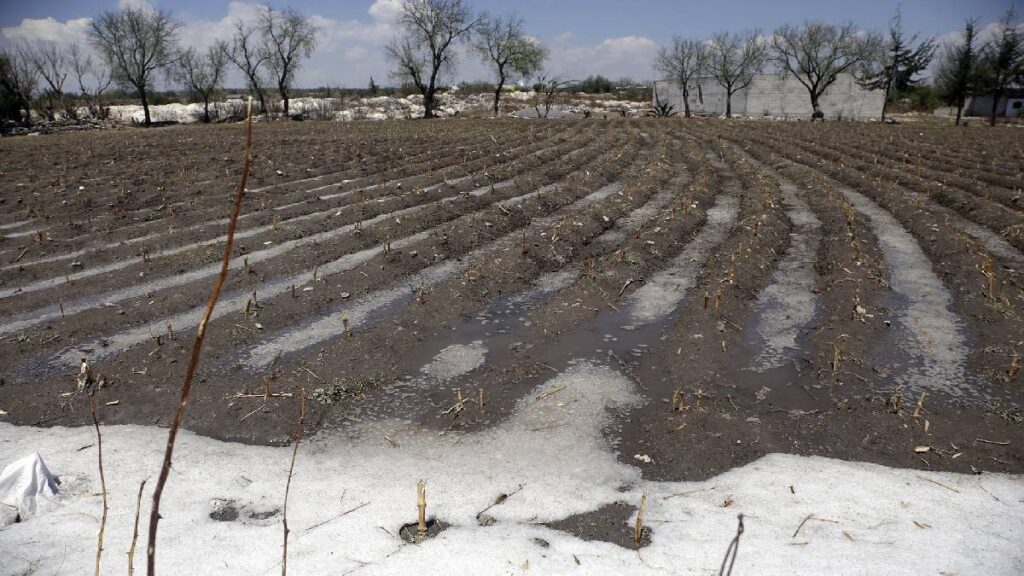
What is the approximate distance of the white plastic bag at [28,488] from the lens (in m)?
→ 3.76

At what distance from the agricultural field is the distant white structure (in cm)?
3774

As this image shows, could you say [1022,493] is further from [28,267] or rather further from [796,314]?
[28,267]

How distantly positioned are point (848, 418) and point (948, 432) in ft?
2.32

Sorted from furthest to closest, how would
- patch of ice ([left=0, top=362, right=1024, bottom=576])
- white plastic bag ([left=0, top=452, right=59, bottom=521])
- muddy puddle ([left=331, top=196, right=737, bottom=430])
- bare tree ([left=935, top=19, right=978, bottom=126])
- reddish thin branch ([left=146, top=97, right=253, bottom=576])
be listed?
bare tree ([left=935, top=19, right=978, bottom=126]) < muddy puddle ([left=331, top=196, right=737, bottom=430]) < white plastic bag ([left=0, top=452, right=59, bottom=521]) < patch of ice ([left=0, top=362, right=1024, bottom=576]) < reddish thin branch ([left=146, top=97, right=253, bottom=576])

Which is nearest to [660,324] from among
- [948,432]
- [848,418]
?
[848,418]

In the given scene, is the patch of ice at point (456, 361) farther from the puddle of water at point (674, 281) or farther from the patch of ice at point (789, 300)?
the patch of ice at point (789, 300)

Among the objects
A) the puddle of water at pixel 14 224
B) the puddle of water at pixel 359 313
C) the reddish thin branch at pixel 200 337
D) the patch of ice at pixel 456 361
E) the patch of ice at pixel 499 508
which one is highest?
the reddish thin branch at pixel 200 337

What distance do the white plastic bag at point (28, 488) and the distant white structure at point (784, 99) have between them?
5055 cm

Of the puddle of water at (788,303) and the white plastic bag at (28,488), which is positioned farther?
the puddle of water at (788,303)

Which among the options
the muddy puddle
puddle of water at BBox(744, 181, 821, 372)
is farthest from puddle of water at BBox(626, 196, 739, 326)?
puddle of water at BBox(744, 181, 821, 372)

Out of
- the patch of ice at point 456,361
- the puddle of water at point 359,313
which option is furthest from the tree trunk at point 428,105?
the patch of ice at point 456,361

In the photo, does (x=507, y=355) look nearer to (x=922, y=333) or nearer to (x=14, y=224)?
(x=922, y=333)

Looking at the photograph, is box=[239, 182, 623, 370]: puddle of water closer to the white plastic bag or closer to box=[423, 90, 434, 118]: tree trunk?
the white plastic bag

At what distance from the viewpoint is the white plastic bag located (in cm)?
376
